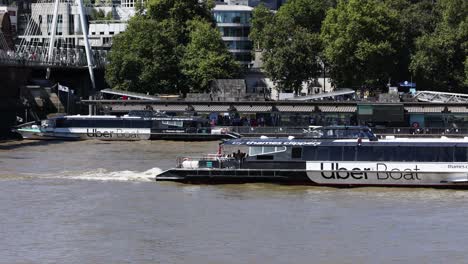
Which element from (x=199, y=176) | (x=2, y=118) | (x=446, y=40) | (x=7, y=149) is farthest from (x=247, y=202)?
(x=446, y=40)

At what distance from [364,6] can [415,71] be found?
785cm

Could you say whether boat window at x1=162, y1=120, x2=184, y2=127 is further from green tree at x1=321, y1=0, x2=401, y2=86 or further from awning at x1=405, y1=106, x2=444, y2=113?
green tree at x1=321, y1=0, x2=401, y2=86

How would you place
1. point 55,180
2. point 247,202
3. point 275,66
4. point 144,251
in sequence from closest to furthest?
point 144,251 < point 247,202 < point 55,180 < point 275,66

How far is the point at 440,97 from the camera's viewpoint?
3942 inches

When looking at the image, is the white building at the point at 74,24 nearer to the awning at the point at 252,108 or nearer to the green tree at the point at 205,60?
the green tree at the point at 205,60

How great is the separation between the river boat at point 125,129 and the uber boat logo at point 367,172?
36480 millimetres

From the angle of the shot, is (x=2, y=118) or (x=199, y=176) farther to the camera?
(x=2, y=118)

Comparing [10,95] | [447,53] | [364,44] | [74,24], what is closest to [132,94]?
[10,95]

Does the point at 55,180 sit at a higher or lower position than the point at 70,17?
lower

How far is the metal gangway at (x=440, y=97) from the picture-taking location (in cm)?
9788

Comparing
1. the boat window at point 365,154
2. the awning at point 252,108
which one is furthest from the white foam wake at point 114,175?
the awning at point 252,108

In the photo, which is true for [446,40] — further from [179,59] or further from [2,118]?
[2,118]

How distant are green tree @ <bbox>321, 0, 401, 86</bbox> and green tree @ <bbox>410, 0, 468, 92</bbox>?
2.73 meters

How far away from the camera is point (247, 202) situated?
50344 mm
